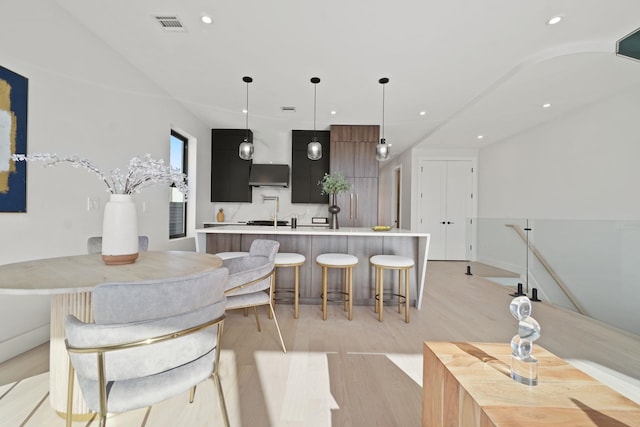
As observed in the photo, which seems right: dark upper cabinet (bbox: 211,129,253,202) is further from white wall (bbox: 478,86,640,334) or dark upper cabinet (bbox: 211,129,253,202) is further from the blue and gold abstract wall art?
white wall (bbox: 478,86,640,334)

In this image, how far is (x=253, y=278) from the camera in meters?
1.87

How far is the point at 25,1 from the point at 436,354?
3638 mm

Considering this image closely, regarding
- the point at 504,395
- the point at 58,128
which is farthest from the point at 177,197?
the point at 504,395

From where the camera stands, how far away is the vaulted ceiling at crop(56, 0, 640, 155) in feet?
7.37

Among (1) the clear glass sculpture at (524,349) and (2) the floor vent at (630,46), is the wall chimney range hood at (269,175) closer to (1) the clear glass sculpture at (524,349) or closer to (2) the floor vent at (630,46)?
(2) the floor vent at (630,46)

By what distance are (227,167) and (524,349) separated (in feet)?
17.6

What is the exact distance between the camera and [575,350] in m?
2.31

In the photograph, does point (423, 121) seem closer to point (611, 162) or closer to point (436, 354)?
point (611, 162)

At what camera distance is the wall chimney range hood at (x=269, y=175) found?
522 cm

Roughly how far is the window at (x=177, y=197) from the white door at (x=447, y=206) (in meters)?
5.30

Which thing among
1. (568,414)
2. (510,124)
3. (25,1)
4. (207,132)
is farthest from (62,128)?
(510,124)

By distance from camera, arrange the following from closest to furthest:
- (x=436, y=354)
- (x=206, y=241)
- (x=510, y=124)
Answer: (x=436, y=354)
(x=206, y=241)
(x=510, y=124)

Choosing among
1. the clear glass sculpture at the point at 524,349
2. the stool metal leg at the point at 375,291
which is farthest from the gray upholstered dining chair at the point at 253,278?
the clear glass sculpture at the point at 524,349

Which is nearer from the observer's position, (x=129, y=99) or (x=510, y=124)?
(x=129, y=99)
